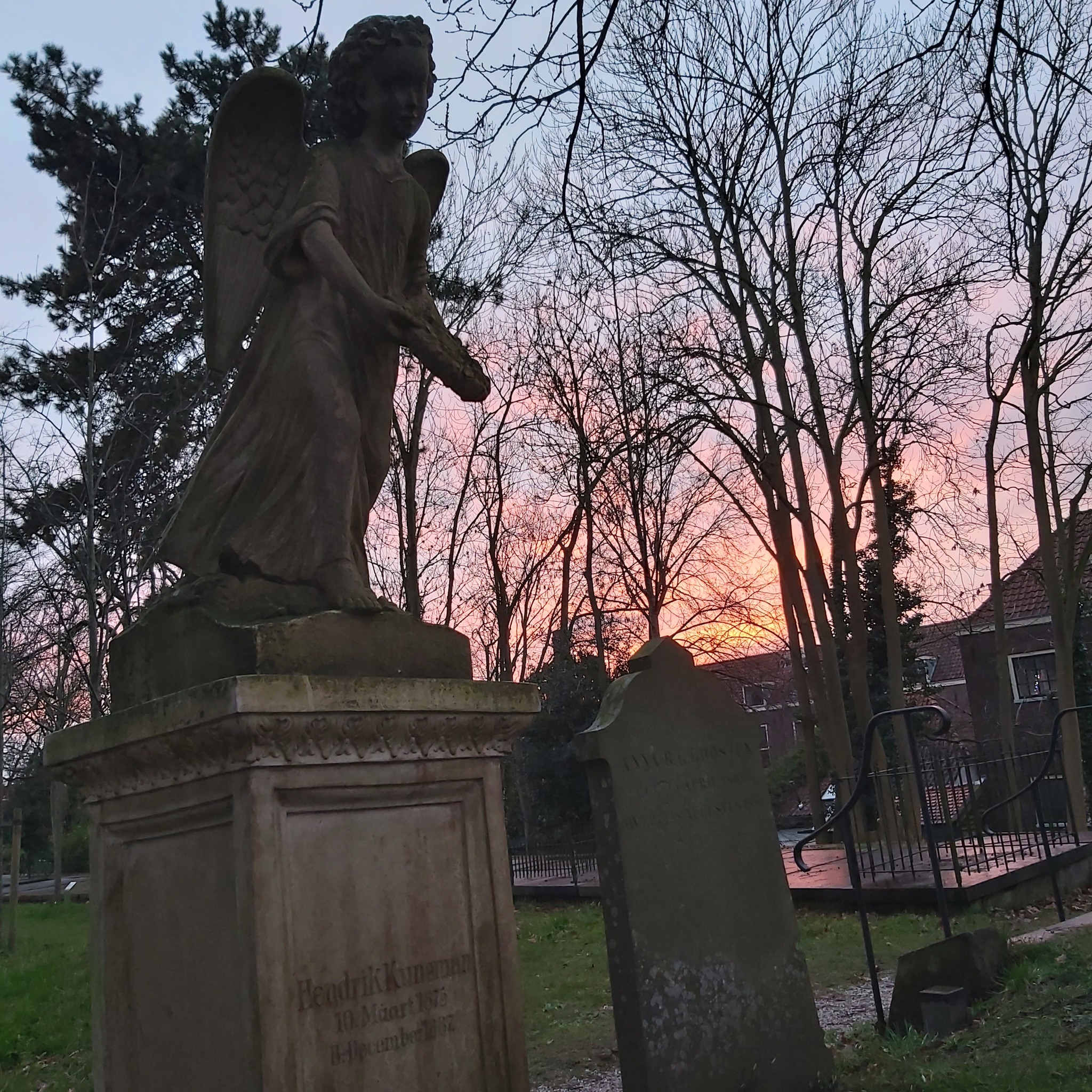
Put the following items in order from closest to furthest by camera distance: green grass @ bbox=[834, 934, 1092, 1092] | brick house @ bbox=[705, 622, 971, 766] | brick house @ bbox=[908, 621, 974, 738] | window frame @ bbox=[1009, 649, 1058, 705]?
1. green grass @ bbox=[834, 934, 1092, 1092]
2. brick house @ bbox=[705, 622, 971, 766]
3. window frame @ bbox=[1009, 649, 1058, 705]
4. brick house @ bbox=[908, 621, 974, 738]

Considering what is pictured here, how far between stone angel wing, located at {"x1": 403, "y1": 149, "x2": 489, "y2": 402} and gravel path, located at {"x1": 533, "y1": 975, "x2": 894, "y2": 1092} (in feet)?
14.1

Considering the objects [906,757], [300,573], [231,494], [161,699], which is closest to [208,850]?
[161,699]

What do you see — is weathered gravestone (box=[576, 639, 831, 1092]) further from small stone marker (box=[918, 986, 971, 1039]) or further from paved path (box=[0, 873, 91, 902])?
paved path (box=[0, 873, 91, 902])

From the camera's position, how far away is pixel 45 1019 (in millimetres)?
9133

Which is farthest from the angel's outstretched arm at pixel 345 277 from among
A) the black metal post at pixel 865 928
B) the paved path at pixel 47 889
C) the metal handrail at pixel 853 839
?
the paved path at pixel 47 889

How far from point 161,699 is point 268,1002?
941 mm

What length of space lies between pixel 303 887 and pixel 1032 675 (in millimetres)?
34360

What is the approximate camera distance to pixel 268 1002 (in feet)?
9.50

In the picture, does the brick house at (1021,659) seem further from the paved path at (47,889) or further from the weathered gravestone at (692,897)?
the weathered gravestone at (692,897)

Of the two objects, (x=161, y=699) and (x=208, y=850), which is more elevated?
(x=161, y=699)

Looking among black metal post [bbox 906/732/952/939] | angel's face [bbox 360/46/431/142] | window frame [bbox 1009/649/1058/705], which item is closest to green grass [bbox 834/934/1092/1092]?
black metal post [bbox 906/732/952/939]

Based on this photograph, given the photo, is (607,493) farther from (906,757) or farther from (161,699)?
(161,699)

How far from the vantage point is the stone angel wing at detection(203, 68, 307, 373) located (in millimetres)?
3889

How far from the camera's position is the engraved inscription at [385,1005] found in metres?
3.03
